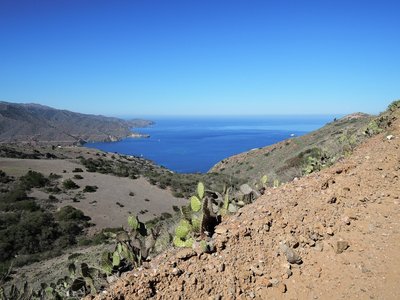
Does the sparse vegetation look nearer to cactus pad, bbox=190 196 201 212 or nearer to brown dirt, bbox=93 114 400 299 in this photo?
cactus pad, bbox=190 196 201 212

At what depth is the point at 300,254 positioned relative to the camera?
426cm

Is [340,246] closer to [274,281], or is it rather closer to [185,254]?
[274,281]

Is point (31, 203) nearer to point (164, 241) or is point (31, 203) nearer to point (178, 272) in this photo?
point (164, 241)

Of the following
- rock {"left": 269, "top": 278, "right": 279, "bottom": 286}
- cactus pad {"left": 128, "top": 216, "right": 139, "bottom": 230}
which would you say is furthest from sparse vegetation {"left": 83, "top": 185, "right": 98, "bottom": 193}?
rock {"left": 269, "top": 278, "right": 279, "bottom": 286}

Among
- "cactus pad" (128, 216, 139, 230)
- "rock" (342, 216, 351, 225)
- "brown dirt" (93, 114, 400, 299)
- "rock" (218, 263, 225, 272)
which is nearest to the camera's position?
"brown dirt" (93, 114, 400, 299)

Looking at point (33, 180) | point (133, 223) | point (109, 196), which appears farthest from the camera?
point (109, 196)

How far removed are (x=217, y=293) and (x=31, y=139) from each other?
134 m

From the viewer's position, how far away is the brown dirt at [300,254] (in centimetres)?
377

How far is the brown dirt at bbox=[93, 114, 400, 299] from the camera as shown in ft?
12.4

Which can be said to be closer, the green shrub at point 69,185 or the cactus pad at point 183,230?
the cactus pad at point 183,230

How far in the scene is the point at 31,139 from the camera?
12338cm

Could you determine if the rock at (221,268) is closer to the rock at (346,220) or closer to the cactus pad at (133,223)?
the rock at (346,220)

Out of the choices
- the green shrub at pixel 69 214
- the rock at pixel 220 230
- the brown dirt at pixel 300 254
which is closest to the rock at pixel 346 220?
the brown dirt at pixel 300 254

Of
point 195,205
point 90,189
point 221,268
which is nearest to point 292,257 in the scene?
point 221,268
